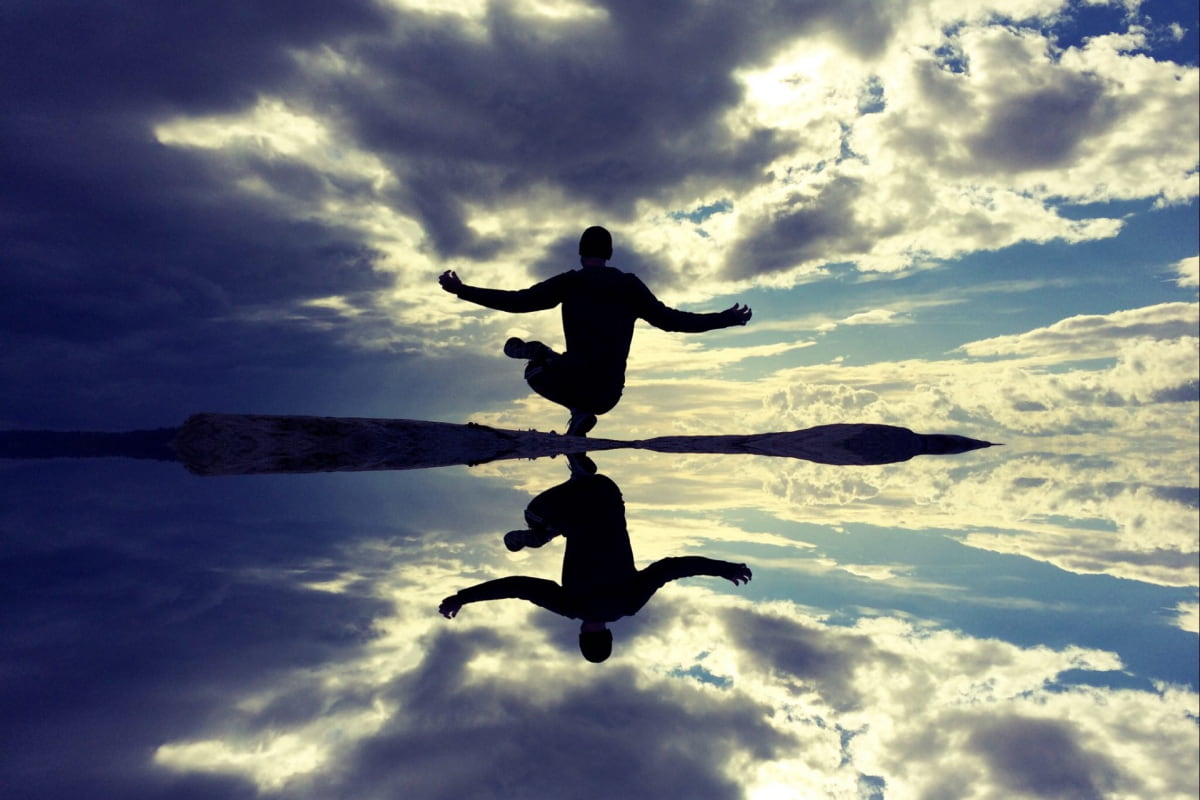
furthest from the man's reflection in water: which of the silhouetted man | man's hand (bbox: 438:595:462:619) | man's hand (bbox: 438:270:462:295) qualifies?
man's hand (bbox: 438:270:462:295)

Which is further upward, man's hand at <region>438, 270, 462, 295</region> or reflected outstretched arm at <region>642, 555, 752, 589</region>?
man's hand at <region>438, 270, 462, 295</region>

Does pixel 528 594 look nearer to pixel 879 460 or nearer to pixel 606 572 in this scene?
pixel 606 572

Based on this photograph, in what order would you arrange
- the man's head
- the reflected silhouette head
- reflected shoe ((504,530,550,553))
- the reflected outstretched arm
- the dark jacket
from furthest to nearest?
the man's head, the dark jacket, reflected shoe ((504,530,550,553)), the reflected outstretched arm, the reflected silhouette head

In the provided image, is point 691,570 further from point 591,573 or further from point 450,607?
point 450,607

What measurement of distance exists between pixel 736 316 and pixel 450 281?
329 centimetres

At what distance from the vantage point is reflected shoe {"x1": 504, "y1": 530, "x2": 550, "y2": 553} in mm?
5625

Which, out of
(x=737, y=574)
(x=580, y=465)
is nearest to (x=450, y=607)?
(x=737, y=574)

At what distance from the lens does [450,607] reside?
4.71m

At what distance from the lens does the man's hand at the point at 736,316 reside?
7.62 m

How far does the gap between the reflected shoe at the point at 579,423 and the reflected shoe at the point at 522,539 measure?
228cm

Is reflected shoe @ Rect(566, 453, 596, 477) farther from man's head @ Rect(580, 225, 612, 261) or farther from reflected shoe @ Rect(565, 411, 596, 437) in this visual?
man's head @ Rect(580, 225, 612, 261)

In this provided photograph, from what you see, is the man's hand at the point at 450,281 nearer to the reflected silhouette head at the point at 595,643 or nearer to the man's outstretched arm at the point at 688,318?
the man's outstretched arm at the point at 688,318

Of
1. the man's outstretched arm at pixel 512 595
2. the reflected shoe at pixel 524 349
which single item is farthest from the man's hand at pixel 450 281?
the man's outstretched arm at pixel 512 595

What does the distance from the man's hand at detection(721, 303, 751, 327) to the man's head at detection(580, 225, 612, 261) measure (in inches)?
61.7
